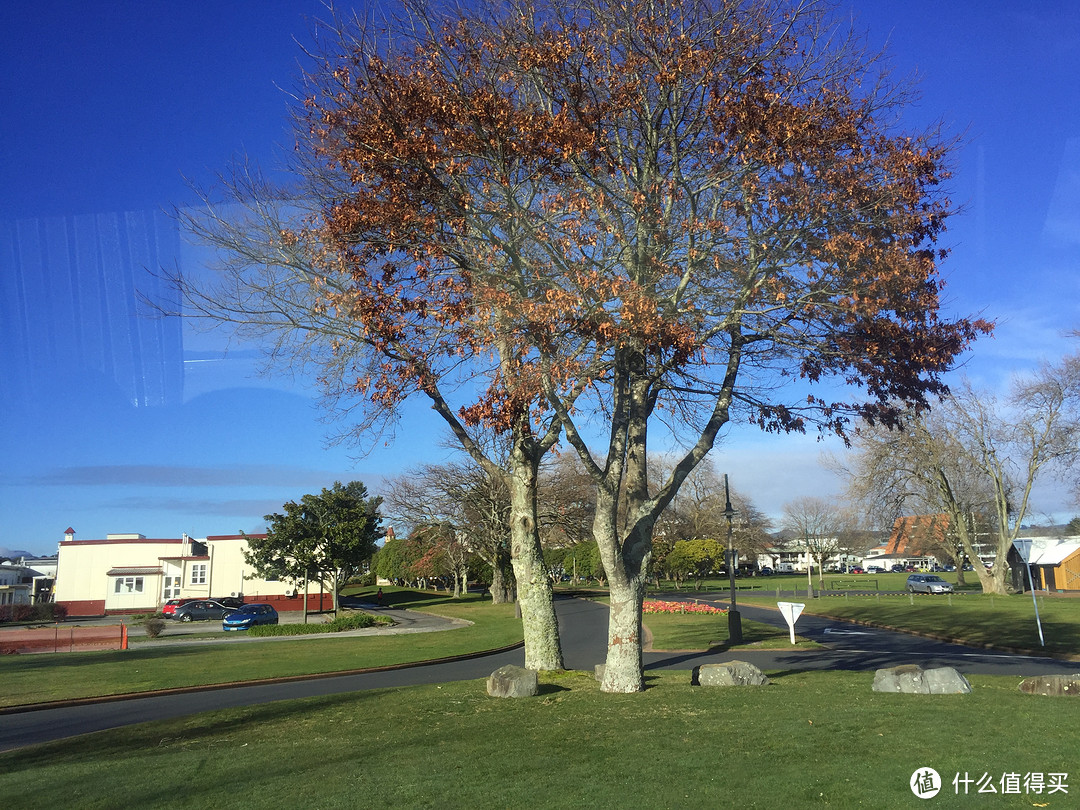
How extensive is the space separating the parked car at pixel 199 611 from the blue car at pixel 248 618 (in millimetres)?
7188

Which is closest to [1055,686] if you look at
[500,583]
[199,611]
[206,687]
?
[206,687]

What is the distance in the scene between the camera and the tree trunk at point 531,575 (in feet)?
48.1

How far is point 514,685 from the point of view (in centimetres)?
1193

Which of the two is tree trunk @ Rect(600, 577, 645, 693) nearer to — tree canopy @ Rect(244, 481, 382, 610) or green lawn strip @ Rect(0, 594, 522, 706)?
green lawn strip @ Rect(0, 594, 522, 706)

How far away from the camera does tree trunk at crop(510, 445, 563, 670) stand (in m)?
14.6

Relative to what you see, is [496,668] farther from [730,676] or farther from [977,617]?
[977,617]

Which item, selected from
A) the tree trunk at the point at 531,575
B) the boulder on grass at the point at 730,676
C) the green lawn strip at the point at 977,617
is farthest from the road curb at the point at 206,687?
the green lawn strip at the point at 977,617

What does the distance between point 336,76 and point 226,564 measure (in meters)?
49.9

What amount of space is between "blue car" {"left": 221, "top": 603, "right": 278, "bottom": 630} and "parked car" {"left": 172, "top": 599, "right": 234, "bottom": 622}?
719cm

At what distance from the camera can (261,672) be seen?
1955 cm

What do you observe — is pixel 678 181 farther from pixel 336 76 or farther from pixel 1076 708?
pixel 1076 708

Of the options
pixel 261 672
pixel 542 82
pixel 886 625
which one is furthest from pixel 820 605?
pixel 542 82

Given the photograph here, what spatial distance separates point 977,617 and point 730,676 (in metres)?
24.1

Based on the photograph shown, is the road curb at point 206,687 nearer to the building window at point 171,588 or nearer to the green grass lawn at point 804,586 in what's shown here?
the building window at point 171,588
